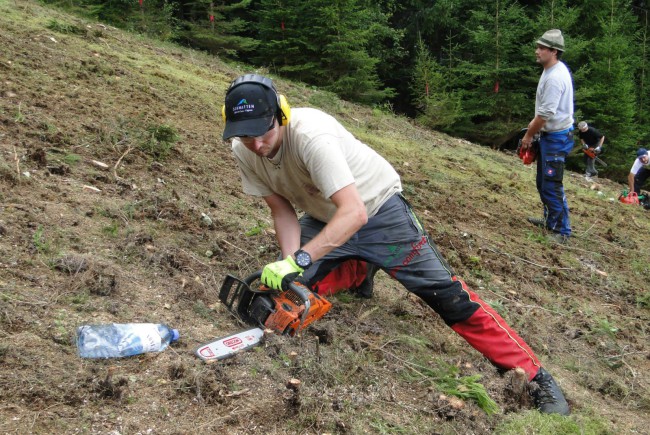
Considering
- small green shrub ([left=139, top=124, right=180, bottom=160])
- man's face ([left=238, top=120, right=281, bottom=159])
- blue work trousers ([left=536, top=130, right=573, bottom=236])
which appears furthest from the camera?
blue work trousers ([left=536, top=130, right=573, bottom=236])

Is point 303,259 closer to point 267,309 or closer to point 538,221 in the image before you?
point 267,309

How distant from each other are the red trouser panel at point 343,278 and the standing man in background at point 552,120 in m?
3.04

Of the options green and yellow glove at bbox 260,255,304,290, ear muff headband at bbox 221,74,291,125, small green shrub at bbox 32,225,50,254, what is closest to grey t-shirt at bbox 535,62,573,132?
ear muff headband at bbox 221,74,291,125

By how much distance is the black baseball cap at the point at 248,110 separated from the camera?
9.71ft

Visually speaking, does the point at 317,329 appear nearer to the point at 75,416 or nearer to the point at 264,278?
the point at 264,278

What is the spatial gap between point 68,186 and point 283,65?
12.3 metres

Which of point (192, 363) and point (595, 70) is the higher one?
point (595, 70)

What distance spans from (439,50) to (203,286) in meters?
19.4

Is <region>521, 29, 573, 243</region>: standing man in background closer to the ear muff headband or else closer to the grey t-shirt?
the grey t-shirt

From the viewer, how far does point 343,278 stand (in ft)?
13.8

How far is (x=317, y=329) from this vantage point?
3506 mm

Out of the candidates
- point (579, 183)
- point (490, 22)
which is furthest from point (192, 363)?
point (490, 22)

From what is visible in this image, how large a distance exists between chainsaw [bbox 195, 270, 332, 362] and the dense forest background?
11.0 meters

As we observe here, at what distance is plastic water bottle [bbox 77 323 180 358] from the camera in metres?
2.83
